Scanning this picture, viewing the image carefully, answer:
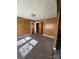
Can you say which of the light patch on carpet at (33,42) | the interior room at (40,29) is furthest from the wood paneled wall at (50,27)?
the light patch on carpet at (33,42)

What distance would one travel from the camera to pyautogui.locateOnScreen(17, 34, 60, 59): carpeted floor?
1.17 meters

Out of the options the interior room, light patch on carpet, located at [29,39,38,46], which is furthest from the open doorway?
light patch on carpet, located at [29,39,38,46]

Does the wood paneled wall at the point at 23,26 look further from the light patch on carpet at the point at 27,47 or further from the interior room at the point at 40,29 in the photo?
the light patch on carpet at the point at 27,47

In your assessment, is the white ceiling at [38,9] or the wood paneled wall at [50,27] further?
the wood paneled wall at [50,27]

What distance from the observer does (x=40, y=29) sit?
1.22 metres

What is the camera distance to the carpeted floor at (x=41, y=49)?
3.85 feet
